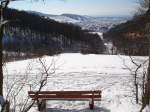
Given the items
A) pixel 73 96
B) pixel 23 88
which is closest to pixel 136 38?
pixel 73 96

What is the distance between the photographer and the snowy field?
15.0m

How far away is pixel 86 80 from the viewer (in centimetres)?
2166

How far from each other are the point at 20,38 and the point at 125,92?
97674 mm

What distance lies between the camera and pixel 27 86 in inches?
739

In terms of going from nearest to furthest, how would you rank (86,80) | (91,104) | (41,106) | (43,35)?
(41,106) < (91,104) < (86,80) < (43,35)

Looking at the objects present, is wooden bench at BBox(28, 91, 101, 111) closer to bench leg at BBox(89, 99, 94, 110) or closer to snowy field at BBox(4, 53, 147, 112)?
bench leg at BBox(89, 99, 94, 110)

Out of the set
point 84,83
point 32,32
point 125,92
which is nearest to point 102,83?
point 84,83

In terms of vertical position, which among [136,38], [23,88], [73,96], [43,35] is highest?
[136,38]

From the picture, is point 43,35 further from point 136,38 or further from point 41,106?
point 41,106

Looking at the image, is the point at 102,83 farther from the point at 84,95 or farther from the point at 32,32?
the point at 32,32

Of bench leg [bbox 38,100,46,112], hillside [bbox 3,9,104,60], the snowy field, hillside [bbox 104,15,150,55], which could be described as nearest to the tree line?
hillside [bbox 3,9,104,60]

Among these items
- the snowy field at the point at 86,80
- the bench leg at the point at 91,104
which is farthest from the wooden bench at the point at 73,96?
the snowy field at the point at 86,80

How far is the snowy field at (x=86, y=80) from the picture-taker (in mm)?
14992

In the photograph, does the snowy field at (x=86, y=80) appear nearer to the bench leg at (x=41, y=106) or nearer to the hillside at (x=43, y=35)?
the bench leg at (x=41, y=106)
